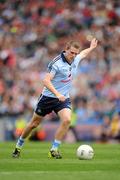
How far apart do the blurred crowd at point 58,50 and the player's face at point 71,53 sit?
35.3 feet

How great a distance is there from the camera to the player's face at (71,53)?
13.3m

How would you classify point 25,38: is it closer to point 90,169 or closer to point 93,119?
point 93,119

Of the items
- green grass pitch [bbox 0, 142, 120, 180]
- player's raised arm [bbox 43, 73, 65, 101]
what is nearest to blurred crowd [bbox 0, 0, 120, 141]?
player's raised arm [bbox 43, 73, 65, 101]

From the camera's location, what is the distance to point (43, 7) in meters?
29.8

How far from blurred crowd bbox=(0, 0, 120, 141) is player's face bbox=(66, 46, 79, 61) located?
1077cm

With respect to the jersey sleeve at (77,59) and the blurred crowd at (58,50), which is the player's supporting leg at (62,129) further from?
the blurred crowd at (58,50)

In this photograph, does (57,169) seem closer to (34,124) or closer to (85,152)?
Answer: (85,152)

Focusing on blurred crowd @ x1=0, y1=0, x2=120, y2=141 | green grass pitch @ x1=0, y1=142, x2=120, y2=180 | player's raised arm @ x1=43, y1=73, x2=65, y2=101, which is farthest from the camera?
blurred crowd @ x1=0, y1=0, x2=120, y2=141

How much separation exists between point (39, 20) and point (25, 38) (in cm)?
126

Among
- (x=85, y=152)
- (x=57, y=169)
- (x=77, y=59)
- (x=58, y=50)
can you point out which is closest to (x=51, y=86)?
(x=77, y=59)

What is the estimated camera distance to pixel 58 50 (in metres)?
27.6

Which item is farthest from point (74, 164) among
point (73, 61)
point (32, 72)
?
point (32, 72)

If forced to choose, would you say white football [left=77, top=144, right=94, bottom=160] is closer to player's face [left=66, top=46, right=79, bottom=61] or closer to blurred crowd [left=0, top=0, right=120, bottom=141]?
player's face [left=66, top=46, right=79, bottom=61]

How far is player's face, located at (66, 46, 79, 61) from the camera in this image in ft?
43.7
